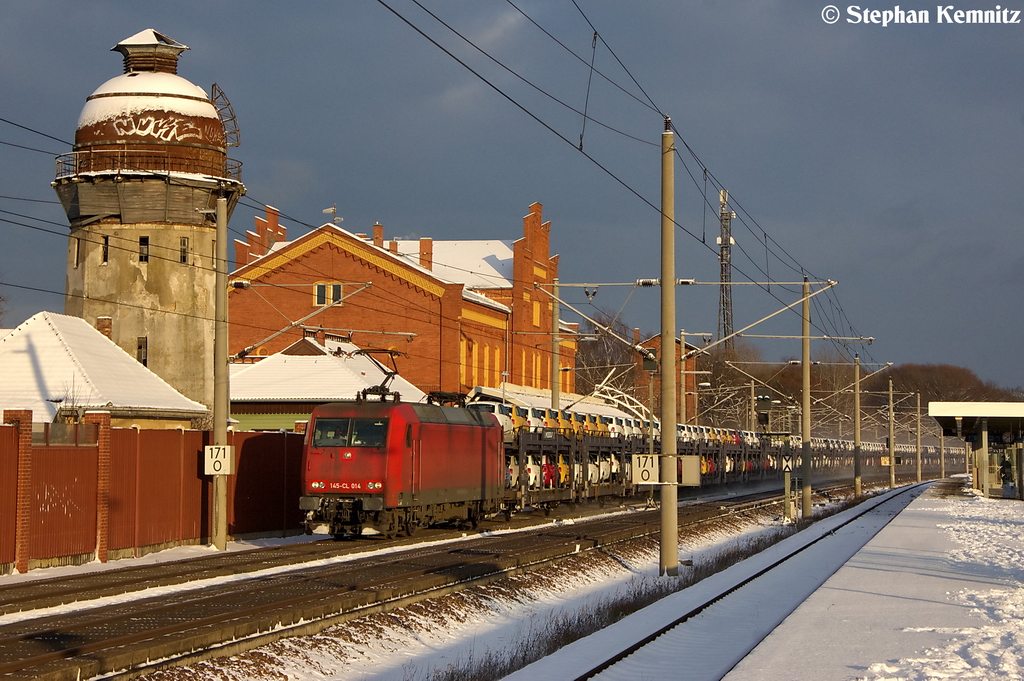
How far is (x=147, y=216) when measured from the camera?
43.9m

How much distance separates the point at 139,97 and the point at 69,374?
14.0 metres

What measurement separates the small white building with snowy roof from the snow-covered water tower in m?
3.89

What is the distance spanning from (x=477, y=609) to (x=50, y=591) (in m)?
6.29

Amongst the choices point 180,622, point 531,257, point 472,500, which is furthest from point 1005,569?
point 531,257

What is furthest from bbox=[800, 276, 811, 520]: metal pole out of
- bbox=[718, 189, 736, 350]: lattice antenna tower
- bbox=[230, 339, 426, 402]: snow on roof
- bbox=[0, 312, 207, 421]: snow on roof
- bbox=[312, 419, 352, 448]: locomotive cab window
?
bbox=[718, 189, 736, 350]: lattice antenna tower

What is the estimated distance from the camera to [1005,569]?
→ 890 inches

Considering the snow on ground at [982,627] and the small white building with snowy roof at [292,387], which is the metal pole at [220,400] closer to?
the snow on ground at [982,627]

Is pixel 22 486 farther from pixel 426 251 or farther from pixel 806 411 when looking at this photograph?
pixel 426 251

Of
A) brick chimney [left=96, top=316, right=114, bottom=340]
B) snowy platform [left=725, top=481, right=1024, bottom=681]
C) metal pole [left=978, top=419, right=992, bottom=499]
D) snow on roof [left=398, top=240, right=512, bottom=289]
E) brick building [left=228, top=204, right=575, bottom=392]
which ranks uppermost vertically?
snow on roof [left=398, top=240, right=512, bottom=289]

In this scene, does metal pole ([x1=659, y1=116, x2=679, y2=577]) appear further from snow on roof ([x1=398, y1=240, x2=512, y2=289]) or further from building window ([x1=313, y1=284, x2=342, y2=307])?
snow on roof ([x1=398, y1=240, x2=512, y2=289])

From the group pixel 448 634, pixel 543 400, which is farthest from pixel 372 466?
pixel 543 400

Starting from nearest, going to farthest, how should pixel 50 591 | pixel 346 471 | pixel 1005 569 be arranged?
pixel 50 591
pixel 1005 569
pixel 346 471

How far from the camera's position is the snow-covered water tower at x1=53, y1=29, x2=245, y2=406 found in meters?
43.3

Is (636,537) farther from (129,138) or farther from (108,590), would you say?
(129,138)
